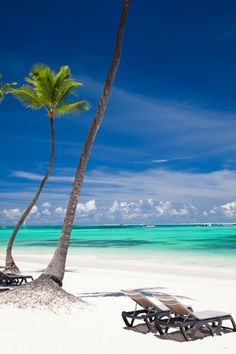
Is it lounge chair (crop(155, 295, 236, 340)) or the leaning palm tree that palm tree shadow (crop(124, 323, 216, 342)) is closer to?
lounge chair (crop(155, 295, 236, 340))

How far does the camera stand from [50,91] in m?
13.7

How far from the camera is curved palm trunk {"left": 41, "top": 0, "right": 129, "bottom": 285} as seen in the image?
10.2 m

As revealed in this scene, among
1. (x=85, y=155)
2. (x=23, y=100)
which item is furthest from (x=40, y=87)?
(x=85, y=155)

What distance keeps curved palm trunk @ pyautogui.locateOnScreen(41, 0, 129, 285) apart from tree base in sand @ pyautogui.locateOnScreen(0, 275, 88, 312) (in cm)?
33

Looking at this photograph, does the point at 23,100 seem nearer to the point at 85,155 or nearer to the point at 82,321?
the point at 85,155

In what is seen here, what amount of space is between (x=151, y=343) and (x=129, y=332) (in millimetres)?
784

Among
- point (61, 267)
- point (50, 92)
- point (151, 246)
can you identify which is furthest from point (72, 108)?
point (151, 246)

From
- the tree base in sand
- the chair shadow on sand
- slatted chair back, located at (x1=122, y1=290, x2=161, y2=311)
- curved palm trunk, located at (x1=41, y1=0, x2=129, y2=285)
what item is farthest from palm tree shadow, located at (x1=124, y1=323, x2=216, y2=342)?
curved palm trunk, located at (x1=41, y1=0, x2=129, y2=285)

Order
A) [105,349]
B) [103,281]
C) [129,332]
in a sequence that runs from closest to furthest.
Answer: [105,349] < [129,332] < [103,281]

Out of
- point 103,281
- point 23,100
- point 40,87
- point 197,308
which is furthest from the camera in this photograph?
point 103,281

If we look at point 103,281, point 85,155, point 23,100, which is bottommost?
point 103,281

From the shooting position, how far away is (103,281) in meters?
15.6

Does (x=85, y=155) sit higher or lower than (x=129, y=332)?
higher

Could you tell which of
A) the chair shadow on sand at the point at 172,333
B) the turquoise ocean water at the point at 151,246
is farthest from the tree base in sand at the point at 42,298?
the turquoise ocean water at the point at 151,246
